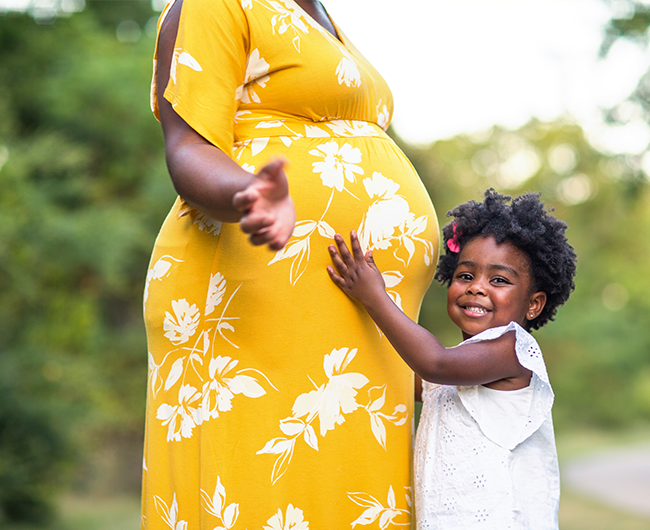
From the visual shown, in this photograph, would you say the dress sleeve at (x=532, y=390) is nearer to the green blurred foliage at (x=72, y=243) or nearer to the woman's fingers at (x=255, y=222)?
the woman's fingers at (x=255, y=222)

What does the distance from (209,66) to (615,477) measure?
13.5 meters

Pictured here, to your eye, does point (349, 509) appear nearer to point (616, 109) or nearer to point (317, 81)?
point (317, 81)

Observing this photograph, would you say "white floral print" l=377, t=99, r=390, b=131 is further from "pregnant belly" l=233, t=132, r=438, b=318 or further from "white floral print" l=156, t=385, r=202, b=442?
"white floral print" l=156, t=385, r=202, b=442

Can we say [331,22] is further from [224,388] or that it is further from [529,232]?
[224,388]

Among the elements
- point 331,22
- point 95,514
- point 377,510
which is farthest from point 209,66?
point 95,514

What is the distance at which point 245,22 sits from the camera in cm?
131

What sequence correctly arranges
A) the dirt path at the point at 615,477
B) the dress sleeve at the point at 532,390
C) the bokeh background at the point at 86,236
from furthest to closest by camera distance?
the dirt path at the point at 615,477, the bokeh background at the point at 86,236, the dress sleeve at the point at 532,390

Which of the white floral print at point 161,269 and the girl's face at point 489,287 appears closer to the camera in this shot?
the white floral print at point 161,269

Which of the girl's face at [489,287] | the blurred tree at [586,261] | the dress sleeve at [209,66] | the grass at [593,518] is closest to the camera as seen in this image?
the dress sleeve at [209,66]

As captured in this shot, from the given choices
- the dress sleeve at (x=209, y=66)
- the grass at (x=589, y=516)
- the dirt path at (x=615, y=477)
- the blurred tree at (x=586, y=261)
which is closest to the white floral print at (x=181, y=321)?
the dress sleeve at (x=209, y=66)

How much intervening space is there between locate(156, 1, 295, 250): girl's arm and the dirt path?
10172 mm

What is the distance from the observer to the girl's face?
1.68 metres

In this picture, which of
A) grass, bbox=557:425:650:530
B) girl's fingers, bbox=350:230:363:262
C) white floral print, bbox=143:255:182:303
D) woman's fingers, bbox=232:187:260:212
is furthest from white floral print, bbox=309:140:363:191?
grass, bbox=557:425:650:530

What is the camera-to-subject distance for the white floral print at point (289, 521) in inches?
51.2
